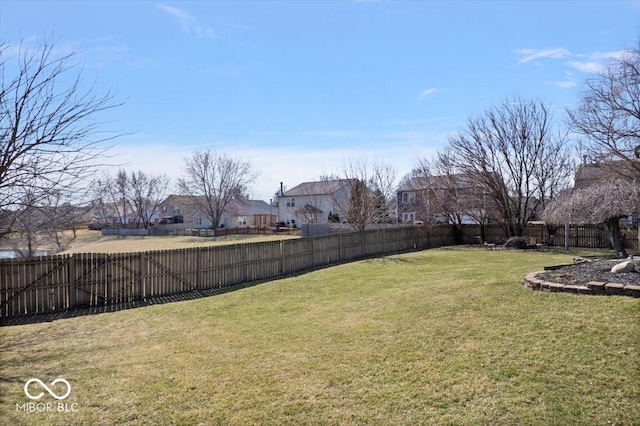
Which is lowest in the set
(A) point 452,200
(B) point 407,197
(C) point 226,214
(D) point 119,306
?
(D) point 119,306

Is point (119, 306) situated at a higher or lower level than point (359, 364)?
lower

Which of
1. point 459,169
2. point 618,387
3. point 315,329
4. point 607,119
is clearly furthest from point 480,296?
point 459,169

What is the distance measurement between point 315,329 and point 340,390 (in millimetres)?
2473

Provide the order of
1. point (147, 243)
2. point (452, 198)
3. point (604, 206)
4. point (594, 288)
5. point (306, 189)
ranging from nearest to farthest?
point (594, 288)
point (604, 206)
point (452, 198)
point (147, 243)
point (306, 189)

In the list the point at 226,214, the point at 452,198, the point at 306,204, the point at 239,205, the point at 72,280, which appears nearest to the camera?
the point at 72,280

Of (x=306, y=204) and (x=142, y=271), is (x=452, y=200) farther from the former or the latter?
(x=306, y=204)

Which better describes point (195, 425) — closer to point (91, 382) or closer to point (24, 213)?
point (91, 382)

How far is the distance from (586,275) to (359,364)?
5127mm

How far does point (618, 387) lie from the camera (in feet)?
12.9

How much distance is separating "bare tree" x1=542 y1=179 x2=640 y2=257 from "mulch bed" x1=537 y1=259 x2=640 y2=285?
5359 millimetres
